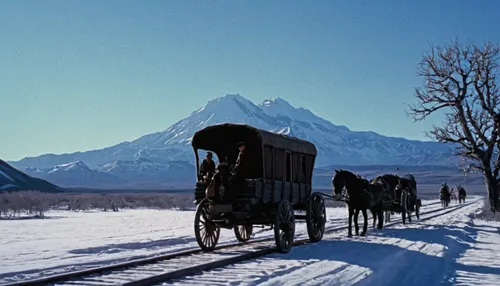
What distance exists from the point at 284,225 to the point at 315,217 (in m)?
2.67

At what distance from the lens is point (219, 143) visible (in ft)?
56.5

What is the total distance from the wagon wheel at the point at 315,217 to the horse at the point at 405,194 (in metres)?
9.06

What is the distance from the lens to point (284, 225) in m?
15.6

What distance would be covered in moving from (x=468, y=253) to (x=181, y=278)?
26.3 feet

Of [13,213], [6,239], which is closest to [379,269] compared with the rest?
[6,239]

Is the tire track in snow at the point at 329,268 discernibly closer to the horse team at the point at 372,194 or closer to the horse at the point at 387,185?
the horse team at the point at 372,194

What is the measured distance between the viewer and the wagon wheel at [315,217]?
17.6 metres

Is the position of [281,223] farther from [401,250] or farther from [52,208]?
[52,208]

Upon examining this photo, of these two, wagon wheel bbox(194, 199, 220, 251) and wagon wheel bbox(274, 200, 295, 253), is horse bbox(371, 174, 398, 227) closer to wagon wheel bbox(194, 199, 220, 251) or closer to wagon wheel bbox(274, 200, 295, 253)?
wagon wheel bbox(274, 200, 295, 253)

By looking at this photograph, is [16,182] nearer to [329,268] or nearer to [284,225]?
[284,225]

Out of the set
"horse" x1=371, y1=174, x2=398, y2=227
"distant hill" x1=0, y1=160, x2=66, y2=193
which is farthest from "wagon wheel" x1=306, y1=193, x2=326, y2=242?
"distant hill" x1=0, y1=160, x2=66, y2=193

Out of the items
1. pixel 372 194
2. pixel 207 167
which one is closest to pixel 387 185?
pixel 372 194

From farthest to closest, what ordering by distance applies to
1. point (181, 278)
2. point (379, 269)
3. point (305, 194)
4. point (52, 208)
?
point (52, 208), point (305, 194), point (379, 269), point (181, 278)

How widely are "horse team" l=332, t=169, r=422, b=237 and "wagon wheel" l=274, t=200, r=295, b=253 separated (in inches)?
157
